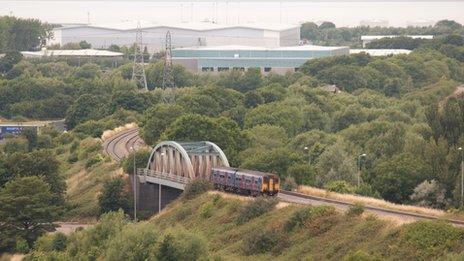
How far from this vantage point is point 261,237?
39.1 metres

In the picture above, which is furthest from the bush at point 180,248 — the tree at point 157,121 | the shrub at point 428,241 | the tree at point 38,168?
the tree at point 157,121

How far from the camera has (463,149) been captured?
48375mm

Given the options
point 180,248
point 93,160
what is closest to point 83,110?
point 93,160

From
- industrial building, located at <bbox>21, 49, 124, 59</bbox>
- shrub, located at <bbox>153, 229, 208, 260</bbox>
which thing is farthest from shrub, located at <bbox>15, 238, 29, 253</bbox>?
A: industrial building, located at <bbox>21, 49, 124, 59</bbox>

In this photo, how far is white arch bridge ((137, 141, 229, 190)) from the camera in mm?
51281

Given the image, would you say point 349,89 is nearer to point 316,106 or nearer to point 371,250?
point 316,106

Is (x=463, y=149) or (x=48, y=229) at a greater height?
(x=463, y=149)

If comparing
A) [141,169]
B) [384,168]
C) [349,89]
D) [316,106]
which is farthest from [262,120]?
[349,89]

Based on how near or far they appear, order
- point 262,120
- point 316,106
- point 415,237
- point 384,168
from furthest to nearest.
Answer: point 316,106, point 262,120, point 384,168, point 415,237

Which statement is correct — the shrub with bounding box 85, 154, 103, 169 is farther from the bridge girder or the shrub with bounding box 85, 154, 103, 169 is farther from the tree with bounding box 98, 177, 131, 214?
the bridge girder

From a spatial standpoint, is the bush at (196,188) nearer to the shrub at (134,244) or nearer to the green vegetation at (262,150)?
the green vegetation at (262,150)

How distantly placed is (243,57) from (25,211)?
8924 centimetres

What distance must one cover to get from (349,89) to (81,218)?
5284 centimetres

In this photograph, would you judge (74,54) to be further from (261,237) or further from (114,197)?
(261,237)
